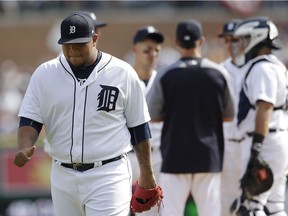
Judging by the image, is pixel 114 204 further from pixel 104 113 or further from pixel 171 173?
pixel 171 173

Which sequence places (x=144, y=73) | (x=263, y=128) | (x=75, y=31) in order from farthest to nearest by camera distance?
(x=144, y=73), (x=263, y=128), (x=75, y=31)

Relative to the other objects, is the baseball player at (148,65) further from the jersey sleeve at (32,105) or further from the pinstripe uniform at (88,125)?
the jersey sleeve at (32,105)

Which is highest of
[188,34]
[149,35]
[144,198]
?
[188,34]

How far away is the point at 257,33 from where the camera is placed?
9.38 meters

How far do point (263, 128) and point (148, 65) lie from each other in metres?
1.78

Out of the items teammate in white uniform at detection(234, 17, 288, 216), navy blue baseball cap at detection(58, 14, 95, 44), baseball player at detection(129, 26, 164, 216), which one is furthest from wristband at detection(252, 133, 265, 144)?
navy blue baseball cap at detection(58, 14, 95, 44)

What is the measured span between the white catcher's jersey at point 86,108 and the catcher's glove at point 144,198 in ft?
1.25

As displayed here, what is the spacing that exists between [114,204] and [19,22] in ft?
113

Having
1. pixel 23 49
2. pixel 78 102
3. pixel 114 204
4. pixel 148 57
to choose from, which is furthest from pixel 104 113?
pixel 23 49

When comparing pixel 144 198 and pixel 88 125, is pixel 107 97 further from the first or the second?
pixel 144 198

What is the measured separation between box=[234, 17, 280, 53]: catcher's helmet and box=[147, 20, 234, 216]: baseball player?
52 cm

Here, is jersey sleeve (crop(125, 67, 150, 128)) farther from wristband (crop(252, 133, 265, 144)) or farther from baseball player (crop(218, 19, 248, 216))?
baseball player (crop(218, 19, 248, 216))

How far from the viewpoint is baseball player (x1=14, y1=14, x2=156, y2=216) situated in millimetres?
6750

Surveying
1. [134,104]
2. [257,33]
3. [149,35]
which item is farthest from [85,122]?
[149,35]
